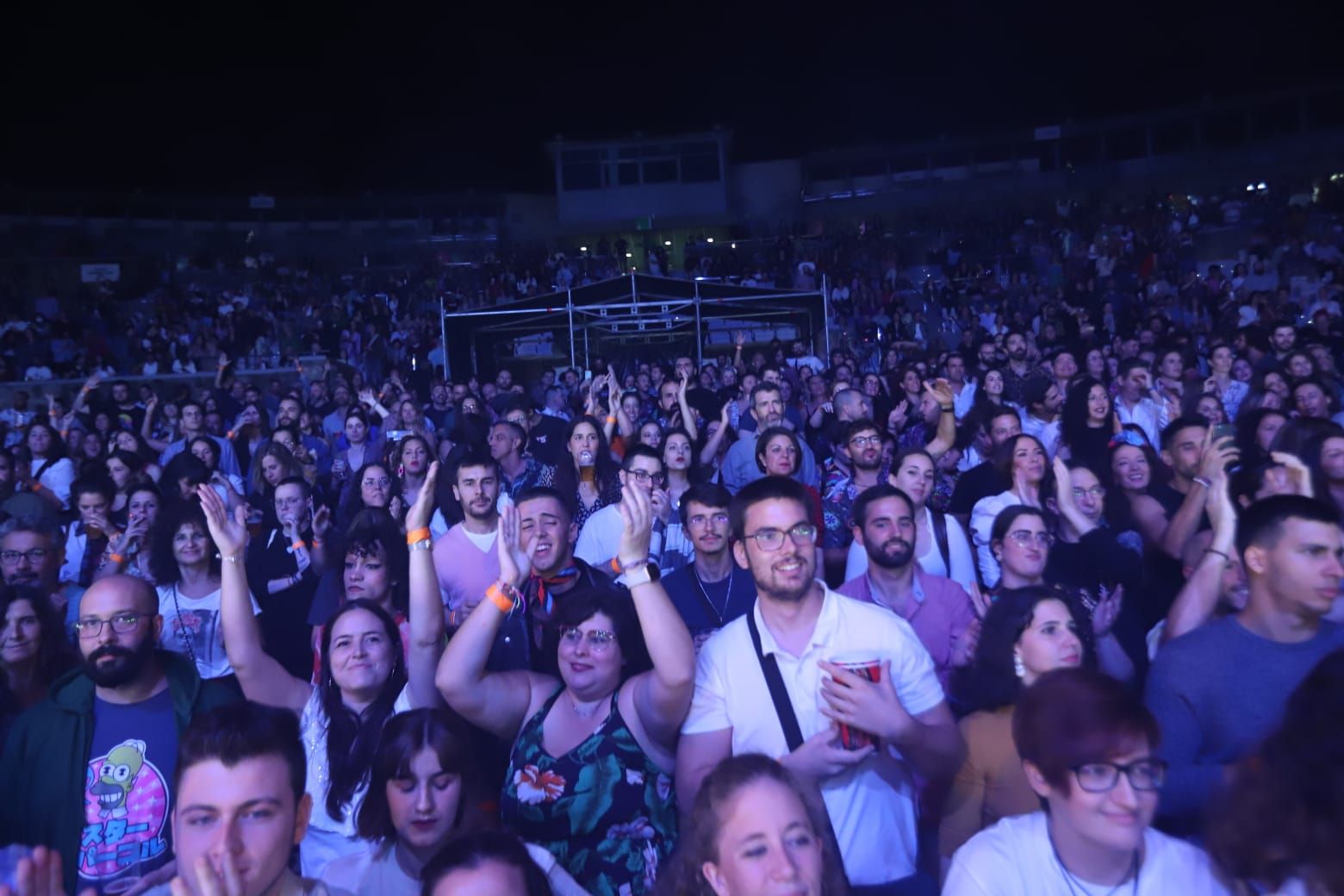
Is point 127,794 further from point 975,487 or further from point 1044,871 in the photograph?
point 975,487

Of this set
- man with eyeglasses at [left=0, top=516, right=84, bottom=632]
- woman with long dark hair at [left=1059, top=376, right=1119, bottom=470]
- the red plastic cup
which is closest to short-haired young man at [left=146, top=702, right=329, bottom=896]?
the red plastic cup

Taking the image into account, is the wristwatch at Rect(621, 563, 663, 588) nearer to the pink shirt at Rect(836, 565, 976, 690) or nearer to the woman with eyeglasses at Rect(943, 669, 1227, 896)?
the woman with eyeglasses at Rect(943, 669, 1227, 896)

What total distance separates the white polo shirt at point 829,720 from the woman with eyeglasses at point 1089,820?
1.44ft

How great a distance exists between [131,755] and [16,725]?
0.41 meters

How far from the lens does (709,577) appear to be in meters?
4.20

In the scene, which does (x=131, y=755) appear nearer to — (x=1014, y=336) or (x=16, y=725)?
(x=16, y=725)

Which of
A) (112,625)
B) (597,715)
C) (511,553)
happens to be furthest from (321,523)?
(597,715)

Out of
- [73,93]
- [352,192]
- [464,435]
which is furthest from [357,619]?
[352,192]

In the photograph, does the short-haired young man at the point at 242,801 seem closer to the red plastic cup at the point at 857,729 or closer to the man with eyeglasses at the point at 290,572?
the red plastic cup at the point at 857,729

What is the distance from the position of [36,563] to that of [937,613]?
3931mm

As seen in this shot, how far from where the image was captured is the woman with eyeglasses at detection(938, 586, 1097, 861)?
2686mm

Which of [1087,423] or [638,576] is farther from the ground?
[1087,423]

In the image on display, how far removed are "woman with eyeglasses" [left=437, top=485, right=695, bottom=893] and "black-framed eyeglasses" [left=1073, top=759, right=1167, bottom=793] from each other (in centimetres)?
105

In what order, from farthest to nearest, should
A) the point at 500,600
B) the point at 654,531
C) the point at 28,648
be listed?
the point at 654,531, the point at 28,648, the point at 500,600
